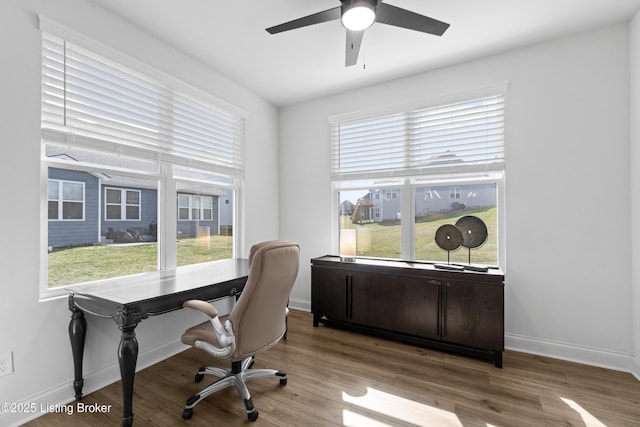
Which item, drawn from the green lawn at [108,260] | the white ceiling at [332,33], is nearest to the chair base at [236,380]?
the green lawn at [108,260]

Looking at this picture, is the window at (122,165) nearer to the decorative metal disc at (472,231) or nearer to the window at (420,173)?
the window at (420,173)

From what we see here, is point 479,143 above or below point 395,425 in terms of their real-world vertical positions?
above

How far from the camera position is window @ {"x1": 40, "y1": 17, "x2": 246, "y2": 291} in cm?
202

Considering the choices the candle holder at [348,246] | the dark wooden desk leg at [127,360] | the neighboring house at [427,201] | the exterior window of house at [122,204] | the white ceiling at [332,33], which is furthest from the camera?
the candle holder at [348,246]

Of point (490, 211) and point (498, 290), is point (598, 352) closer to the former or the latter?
point (498, 290)

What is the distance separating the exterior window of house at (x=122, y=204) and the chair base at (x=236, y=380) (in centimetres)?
141

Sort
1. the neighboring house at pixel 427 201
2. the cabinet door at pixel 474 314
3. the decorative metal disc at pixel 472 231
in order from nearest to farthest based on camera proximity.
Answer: the cabinet door at pixel 474 314, the decorative metal disc at pixel 472 231, the neighboring house at pixel 427 201

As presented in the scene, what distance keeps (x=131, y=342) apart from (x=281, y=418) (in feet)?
3.35

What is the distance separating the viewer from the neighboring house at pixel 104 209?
2047 millimetres

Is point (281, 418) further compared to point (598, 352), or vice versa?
point (598, 352)

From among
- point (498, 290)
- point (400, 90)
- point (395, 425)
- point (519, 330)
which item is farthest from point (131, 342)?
point (400, 90)

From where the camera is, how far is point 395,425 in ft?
5.77

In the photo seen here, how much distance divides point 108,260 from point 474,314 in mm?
3101

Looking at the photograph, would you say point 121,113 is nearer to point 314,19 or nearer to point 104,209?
point 104,209
